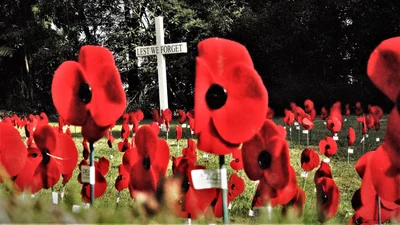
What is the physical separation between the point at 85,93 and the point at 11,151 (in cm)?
44

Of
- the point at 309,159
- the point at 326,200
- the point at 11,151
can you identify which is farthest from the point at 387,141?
the point at 11,151

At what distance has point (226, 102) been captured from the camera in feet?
6.87

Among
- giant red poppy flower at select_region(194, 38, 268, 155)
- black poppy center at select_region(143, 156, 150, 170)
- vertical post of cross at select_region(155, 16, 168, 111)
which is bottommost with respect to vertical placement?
black poppy center at select_region(143, 156, 150, 170)

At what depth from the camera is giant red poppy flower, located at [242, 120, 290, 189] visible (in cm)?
223

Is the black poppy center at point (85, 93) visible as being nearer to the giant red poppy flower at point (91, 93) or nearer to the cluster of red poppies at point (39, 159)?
the giant red poppy flower at point (91, 93)

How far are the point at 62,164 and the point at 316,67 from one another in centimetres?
1685

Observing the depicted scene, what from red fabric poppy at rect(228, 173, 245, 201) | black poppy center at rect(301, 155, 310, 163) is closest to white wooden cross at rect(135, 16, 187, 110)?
black poppy center at rect(301, 155, 310, 163)

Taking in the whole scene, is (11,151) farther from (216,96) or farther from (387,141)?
(387,141)

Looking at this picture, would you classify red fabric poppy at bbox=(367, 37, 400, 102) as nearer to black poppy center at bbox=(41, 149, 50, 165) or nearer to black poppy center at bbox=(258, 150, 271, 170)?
black poppy center at bbox=(258, 150, 271, 170)

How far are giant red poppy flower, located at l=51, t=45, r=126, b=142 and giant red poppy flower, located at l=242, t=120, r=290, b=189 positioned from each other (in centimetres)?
58

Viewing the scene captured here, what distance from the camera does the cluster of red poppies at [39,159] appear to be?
260cm

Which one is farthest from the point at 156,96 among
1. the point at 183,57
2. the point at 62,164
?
the point at 62,164

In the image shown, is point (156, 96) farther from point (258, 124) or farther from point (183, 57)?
point (258, 124)

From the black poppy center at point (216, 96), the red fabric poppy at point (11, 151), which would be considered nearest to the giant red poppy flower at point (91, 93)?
the red fabric poppy at point (11, 151)
